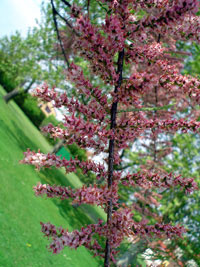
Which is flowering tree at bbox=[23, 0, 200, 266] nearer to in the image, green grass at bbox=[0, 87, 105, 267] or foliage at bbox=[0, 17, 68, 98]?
green grass at bbox=[0, 87, 105, 267]

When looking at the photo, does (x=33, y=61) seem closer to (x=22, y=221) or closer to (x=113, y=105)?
(x=22, y=221)

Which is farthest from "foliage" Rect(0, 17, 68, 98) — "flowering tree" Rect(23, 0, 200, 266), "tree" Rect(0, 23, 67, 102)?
"flowering tree" Rect(23, 0, 200, 266)

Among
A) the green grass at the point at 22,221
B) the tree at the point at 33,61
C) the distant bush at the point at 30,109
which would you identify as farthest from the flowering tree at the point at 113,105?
the distant bush at the point at 30,109

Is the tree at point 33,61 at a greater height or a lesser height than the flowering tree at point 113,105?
greater

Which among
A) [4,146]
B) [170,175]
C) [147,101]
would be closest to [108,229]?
[170,175]

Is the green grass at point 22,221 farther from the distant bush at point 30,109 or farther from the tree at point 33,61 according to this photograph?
the distant bush at point 30,109

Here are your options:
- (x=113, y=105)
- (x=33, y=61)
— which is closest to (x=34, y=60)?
(x=33, y=61)

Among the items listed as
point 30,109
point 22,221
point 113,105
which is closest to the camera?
point 113,105

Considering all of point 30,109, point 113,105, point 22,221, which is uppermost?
point 30,109

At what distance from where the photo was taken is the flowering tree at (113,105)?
2266 mm

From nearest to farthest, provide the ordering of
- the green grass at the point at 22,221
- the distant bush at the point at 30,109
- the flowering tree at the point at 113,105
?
the flowering tree at the point at 113,105 → the green grass at the point at 22,221 → the distant bush at the point at 30,109

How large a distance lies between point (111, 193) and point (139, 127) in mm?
671

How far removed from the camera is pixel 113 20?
214 centimetres

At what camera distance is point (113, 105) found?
259 centimetres
